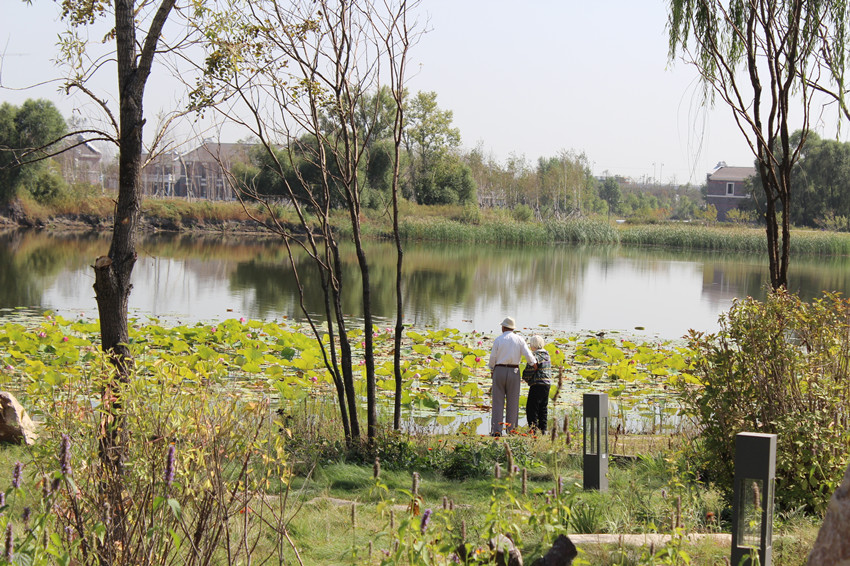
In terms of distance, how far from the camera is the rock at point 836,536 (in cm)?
200

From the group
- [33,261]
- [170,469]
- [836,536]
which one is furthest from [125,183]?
[33,261]

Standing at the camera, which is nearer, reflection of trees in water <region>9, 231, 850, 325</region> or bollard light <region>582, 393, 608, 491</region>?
bollard light <region>582, 393, 608, 491</region>

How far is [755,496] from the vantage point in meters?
3.44

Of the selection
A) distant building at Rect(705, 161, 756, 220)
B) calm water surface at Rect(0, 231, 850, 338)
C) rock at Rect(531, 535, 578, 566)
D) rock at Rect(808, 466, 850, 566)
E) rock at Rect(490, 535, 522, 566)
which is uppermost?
distant building at Rect(705, 161, 756, 220)

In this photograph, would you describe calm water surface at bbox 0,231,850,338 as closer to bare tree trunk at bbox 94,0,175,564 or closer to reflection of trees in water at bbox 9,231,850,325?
reflection of trees in water at bbox 9,231,850,325

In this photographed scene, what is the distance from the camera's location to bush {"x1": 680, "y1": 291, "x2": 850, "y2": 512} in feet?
14.6

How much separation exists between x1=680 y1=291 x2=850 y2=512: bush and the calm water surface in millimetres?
6749

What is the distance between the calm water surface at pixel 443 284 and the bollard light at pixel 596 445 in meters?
6.76

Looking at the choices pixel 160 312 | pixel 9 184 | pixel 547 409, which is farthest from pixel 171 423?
pixel 9 184

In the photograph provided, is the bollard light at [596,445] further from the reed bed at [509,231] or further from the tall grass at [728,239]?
the tall grass at [728,239]

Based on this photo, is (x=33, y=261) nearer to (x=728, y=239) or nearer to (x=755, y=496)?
(x=755, y=496)

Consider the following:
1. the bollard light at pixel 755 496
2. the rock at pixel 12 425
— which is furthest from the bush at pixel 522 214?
the bollard light at pixel 755 496

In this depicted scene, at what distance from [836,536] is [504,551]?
146cm

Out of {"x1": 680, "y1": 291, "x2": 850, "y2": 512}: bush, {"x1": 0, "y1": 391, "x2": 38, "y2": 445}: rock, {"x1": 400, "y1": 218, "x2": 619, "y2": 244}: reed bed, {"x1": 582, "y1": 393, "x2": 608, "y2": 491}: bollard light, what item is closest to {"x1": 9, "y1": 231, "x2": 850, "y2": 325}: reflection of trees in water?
{"x1": 400, "y1": 218, "x2": 619, "y2": 244}: reed bed
